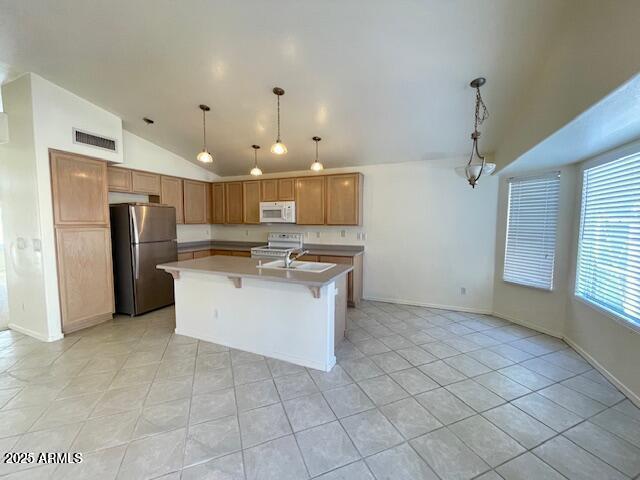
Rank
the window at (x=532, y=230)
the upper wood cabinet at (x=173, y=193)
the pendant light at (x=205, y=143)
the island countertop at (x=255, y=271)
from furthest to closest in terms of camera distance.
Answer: the upper wood cabinet at (x=173, y=193) < the window at (x=532, y=230) < the pendant light at (x=205, y=143) < the island countertop at (x=255, y=271)

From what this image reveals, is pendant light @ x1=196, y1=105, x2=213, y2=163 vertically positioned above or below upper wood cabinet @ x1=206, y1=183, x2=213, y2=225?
above

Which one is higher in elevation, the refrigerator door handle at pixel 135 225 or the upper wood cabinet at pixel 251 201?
the upper wood cabinet at pixel 251 201

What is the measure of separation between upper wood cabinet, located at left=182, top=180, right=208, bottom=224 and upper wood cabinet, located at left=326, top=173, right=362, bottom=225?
267cm

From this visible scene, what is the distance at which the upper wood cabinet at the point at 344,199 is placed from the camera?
4.47 m

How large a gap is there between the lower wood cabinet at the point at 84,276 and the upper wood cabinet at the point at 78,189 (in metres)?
0.14

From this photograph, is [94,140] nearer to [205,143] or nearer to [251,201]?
[205,143]

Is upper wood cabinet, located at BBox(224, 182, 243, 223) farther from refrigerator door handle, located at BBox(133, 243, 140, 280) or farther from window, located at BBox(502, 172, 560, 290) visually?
window, located at BBox(502, 172, 560, 290)

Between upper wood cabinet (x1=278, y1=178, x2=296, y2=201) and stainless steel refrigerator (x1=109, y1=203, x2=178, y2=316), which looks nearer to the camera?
stainless steel refrigerator (x1=109, y1=203, x2=178, y2=316)

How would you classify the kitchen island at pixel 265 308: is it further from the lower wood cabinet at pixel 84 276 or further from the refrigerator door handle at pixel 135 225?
the lower wood cabinet at pixel 84 276

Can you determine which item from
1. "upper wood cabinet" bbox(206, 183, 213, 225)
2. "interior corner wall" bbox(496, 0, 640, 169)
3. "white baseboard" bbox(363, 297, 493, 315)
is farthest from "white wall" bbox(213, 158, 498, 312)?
"upper wood cabinet" bbox(206, 183, 213, 225)

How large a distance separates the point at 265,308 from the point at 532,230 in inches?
141

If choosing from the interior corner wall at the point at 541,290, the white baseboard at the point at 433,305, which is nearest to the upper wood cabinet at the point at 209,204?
the white baseboard at the point at 433,305

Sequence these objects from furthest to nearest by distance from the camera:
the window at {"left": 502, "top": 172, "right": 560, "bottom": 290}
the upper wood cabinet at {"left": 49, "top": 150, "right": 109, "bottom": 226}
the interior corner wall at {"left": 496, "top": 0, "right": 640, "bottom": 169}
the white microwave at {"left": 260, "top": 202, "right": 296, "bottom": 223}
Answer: the white microwave at {"left": 260, "top": 202, "right": 296, "bottom": 223} → the window at {"left": 502, "top": 172, "right": 560, "bottom": 290} → the upper wood cabinet at {"left": 49, "top": 150, "right": 109, "bottom": 226} → the interior corner wall at {"left": 496, "top": 0, "right": 640, "bottom": 169}

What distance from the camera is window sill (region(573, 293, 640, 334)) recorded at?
2188mm
